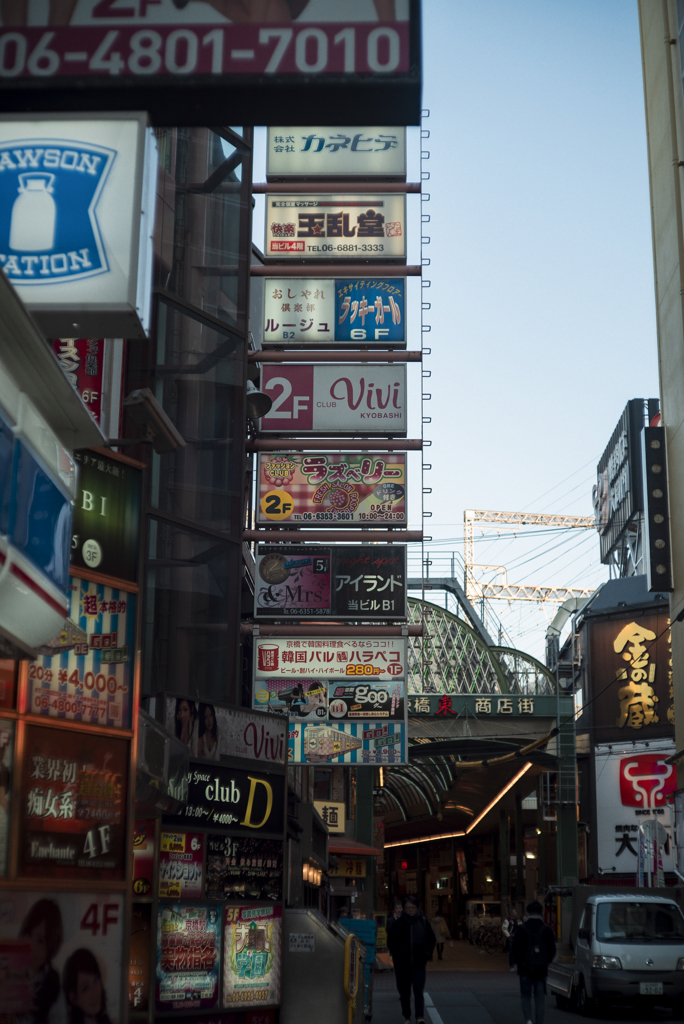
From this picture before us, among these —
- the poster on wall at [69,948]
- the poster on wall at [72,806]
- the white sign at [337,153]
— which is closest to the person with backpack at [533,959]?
the poster on wall at [69,948]

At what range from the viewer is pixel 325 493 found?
1856 cm

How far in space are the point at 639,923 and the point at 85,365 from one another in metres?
11.9

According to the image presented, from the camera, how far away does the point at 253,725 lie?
40.6 feet

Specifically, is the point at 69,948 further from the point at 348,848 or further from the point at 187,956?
the point at 348,848

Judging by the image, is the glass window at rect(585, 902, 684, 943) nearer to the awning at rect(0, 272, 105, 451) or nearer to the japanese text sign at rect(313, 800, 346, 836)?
the awning at rect(0, 272, 105, 451)

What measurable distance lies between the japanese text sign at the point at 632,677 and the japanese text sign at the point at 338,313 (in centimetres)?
2443

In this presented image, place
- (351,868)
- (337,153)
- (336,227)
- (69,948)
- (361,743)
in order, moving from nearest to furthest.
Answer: (69,948) < (361,743) < (336,227) < (337,153) < (351,868)

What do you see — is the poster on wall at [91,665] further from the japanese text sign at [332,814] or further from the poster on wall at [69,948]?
the japanese text sign at [332,814]

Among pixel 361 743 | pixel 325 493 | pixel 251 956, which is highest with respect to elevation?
pixel 325 493

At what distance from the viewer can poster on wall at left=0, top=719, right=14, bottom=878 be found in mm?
7637

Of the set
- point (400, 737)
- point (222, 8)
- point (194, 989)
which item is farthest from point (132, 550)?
point (400, 737)

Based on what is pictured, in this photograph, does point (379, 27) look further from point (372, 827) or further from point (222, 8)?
point (372, 827)

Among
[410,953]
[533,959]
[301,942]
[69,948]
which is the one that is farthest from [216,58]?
[410,953]

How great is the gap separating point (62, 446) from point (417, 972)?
10677 millimetres
